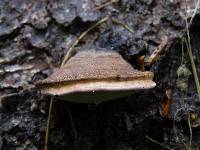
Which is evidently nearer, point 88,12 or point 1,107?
point 1,107

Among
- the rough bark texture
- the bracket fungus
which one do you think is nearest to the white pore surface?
the bracket fungus

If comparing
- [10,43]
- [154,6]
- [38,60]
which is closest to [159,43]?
[154,6]

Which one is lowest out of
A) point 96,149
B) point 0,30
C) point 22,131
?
point 96,149

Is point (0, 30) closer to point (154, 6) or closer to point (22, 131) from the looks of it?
point (22, 131)

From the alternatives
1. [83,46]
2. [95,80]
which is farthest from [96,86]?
[83,46]

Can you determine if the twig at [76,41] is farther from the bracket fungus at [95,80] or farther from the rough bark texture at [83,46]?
the bracket fungus at [95,80]

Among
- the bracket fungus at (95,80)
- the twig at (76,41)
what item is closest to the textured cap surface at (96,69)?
the bracket fungus at (95,80)
